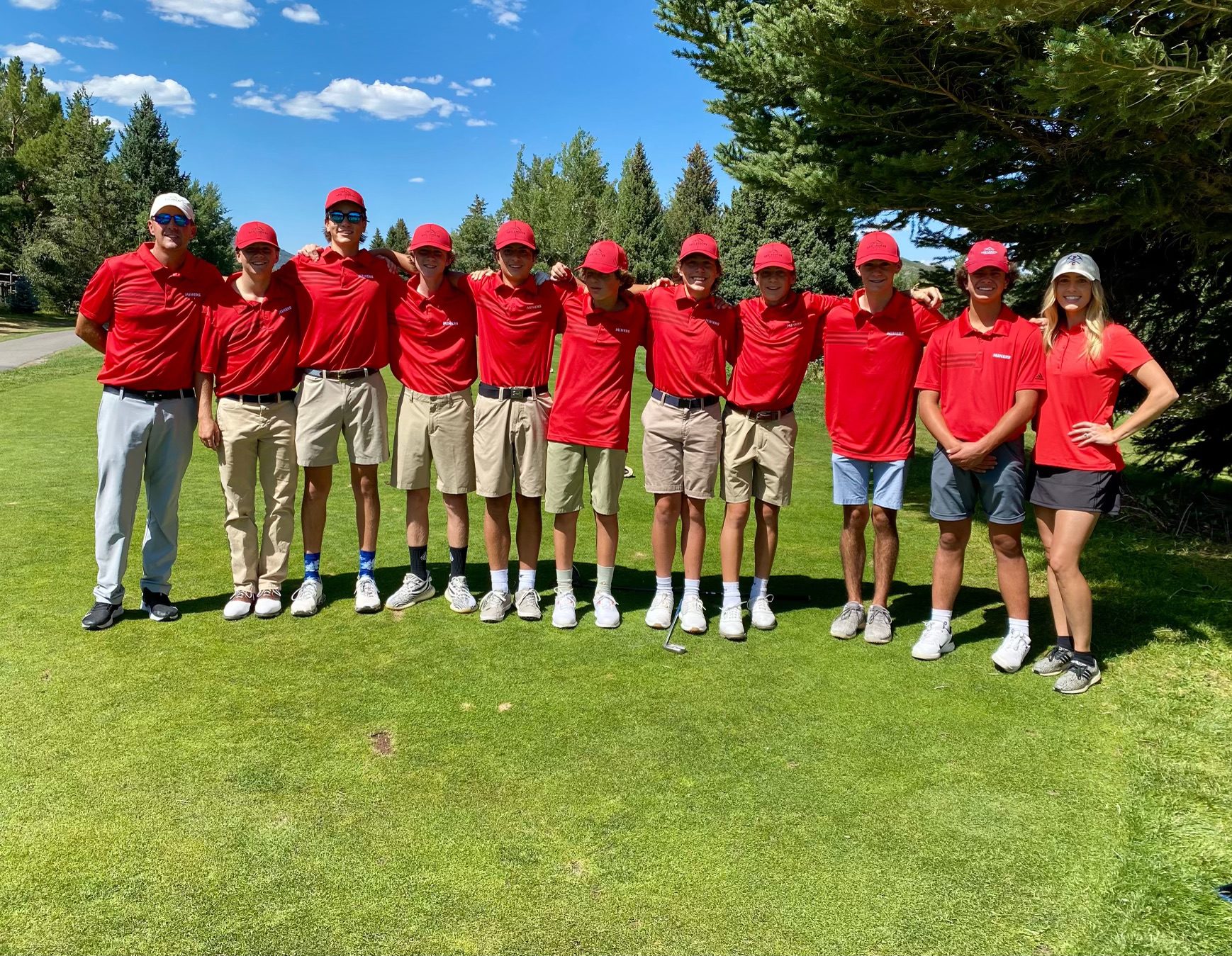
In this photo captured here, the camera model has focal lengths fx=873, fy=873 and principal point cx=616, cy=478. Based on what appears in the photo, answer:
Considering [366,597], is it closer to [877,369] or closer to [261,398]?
[261,398]

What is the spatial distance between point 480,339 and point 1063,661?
371 cm

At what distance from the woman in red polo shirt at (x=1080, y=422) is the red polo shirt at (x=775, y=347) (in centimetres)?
123

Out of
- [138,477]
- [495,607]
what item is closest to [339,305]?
[138,477]

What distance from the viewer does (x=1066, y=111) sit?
5773 millimetres

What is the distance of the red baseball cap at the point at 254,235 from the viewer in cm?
482

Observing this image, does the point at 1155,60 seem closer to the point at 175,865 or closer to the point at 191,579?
the point at 175,865

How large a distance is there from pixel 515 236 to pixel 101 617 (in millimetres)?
3185

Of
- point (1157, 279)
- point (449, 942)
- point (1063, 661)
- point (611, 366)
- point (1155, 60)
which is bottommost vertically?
point (449, 942)

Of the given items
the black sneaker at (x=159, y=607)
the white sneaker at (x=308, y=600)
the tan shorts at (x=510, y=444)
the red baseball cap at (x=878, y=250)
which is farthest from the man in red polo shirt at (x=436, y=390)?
the red baseball cap at (x=878, y=250)

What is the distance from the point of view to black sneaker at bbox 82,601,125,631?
4.89 metres

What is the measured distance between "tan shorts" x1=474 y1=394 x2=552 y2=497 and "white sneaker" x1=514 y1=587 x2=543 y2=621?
0.62 metres

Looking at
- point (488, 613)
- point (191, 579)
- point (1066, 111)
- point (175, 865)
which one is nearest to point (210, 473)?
point (191, 579)

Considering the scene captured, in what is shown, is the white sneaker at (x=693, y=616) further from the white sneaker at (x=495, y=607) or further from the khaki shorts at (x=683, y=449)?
the white sneaker at (x=495, y=607)

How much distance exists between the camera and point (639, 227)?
1918 inches
